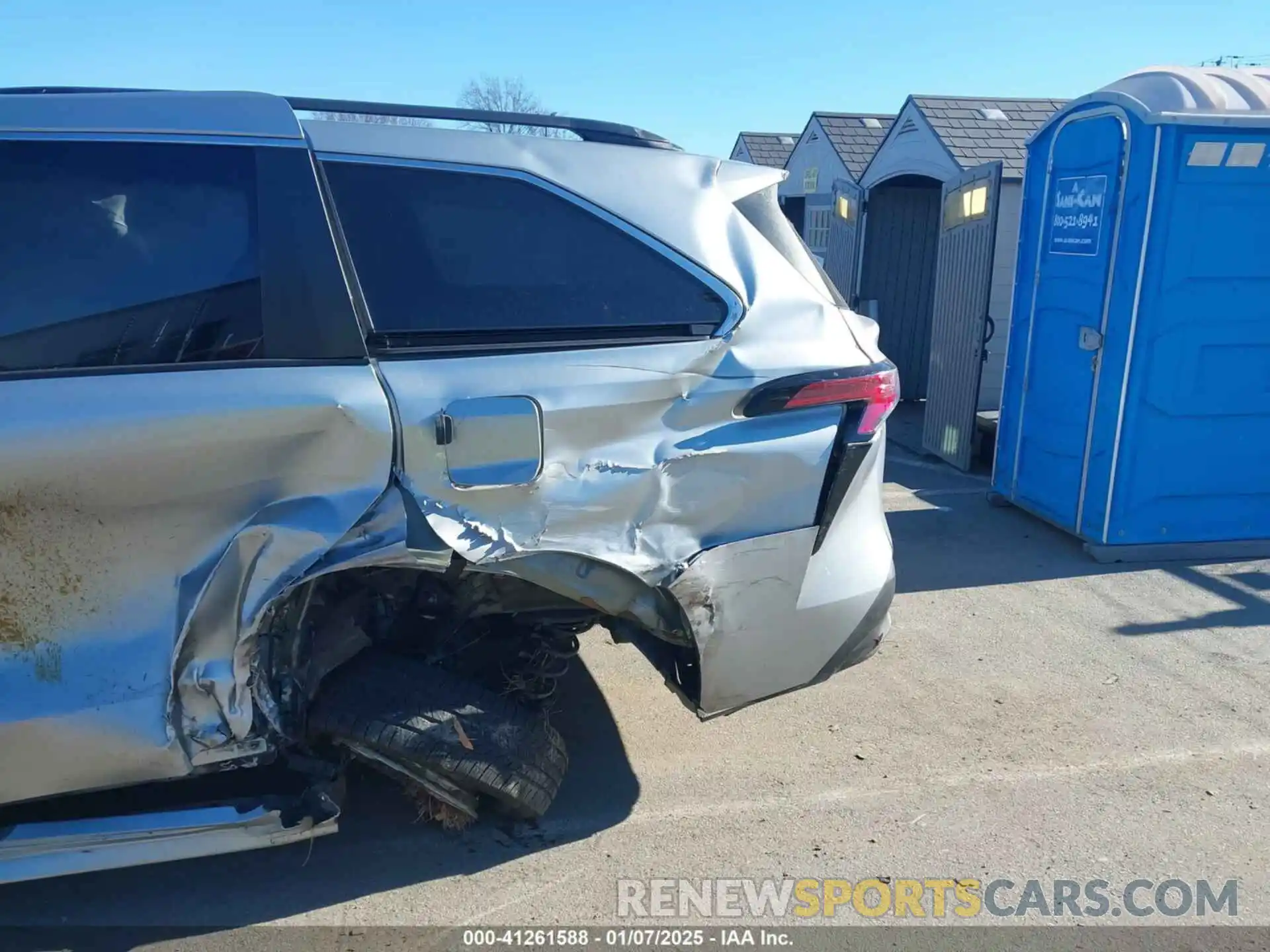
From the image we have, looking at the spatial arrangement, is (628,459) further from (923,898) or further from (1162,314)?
(1162,314)

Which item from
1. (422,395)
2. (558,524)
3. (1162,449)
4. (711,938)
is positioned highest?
(422,395)

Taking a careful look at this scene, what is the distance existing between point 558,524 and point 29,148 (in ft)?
5.67

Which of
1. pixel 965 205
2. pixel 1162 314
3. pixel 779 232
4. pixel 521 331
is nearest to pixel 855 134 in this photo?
pixel 965 205

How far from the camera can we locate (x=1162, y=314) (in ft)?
18.6

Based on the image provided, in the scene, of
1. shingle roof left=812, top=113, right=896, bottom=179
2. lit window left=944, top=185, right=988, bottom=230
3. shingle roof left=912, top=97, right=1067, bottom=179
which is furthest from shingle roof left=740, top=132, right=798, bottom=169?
lit window left=944, top=185, right=988, bottom=230

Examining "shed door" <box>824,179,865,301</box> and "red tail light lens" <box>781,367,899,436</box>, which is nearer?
"red tail light lens" <box>781,367,899,436</box>

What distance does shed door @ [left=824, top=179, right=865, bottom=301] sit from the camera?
1087 cm

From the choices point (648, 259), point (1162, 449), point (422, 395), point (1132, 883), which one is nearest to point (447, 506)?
point (422, 395)

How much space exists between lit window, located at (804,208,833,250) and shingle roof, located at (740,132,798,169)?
783 cm

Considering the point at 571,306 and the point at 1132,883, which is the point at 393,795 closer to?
the point at 571,306

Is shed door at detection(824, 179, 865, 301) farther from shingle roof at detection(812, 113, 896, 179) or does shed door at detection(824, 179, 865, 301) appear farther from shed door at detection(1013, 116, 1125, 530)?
shed door at detection(1013, 116, 1125, 530)

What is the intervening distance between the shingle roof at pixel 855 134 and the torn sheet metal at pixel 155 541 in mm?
12531

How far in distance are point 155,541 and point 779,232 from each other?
2092 millimetres

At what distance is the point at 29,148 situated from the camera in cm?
260
